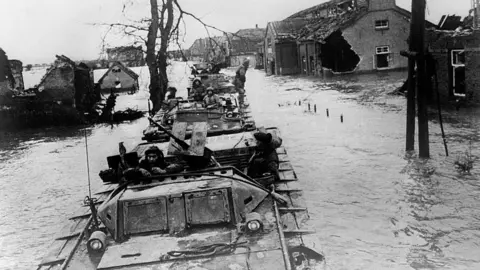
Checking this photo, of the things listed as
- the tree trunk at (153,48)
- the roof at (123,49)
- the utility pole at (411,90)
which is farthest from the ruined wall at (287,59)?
the utility pole at (411,90)

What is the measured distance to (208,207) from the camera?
6891 mm

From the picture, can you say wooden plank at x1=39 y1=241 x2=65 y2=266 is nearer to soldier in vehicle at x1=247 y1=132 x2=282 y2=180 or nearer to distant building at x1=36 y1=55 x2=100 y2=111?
soldier in vehicle at x1=247 y1=132 x2=282 y2=180

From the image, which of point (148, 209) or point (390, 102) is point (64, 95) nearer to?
point (390, 102)

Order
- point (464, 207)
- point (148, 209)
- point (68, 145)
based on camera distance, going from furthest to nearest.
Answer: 1. point (68, 145)
2. point (464, 207)
3. point (148, 209)

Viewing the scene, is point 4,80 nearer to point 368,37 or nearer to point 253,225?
point 368,37

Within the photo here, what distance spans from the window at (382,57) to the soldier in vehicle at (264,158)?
32710 millimetres

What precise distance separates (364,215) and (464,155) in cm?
521

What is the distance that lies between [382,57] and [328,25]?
5.23m

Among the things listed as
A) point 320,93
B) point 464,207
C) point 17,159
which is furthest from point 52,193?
A: point 320,93

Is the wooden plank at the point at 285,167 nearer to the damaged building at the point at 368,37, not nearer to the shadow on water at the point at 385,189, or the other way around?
the shadow on water at the point at 385,189

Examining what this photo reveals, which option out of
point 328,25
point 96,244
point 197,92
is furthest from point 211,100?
point 328,25

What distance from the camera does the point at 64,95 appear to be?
28.2 meters

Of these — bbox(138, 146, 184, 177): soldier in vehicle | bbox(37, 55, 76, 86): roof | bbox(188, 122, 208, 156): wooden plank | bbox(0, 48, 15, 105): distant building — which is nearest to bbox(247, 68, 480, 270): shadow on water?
bbox(188, 122, 208, 156): wooden plank

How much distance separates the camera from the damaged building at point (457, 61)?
19.8m
